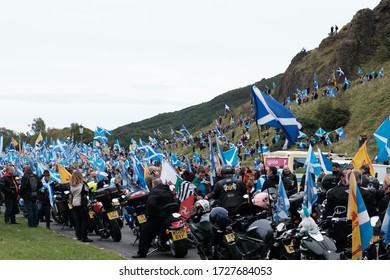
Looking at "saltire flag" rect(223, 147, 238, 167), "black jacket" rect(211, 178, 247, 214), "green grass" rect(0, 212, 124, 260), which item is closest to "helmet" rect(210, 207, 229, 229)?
"black jacket" rect(211, 178, 247, 214)

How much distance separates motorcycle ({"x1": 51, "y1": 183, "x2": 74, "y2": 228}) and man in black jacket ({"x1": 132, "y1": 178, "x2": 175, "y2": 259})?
4.98m

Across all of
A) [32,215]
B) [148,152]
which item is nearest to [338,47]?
[148,152]

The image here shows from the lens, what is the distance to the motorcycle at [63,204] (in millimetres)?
17828

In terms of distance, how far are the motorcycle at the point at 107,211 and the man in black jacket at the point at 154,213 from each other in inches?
102

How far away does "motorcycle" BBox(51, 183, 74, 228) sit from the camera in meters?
17.8

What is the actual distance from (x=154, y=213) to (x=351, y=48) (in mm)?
74068

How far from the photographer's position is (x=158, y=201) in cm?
1270

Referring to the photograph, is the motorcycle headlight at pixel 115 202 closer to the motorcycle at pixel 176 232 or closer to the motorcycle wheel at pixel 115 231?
the motorcycle wheel at pixel 115 231

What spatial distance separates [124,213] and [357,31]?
73161 mm

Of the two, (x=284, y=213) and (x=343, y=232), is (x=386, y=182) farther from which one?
(x=284, y=213)

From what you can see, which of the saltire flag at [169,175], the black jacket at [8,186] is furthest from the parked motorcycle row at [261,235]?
the black jacket at [8,186]

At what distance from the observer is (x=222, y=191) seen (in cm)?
1239

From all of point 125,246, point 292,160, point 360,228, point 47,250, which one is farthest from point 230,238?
point 292,160

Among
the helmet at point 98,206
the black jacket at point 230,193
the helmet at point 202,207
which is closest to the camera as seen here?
the helmet at point 202,207
